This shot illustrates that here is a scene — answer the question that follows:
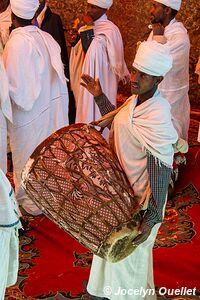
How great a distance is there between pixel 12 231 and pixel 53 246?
1.67 m

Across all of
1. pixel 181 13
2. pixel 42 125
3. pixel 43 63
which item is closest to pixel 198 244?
pixel 42 125

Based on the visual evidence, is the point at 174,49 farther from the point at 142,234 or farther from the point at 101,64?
the point at 142,234

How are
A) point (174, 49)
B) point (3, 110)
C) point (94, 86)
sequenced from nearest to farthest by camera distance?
point (94, 86) → point (3, 110) → point (174, 49)

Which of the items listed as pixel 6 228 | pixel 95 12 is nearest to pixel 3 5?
pixel 95 12

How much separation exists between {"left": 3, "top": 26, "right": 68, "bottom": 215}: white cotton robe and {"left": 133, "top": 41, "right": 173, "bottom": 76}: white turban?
1467 millimetres

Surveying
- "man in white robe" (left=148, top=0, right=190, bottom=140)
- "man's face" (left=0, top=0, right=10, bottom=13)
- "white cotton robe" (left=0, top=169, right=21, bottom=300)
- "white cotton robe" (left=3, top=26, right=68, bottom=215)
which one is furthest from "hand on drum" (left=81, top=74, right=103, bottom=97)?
"man's face" (left=0, top=0, right=10, bottom=13)

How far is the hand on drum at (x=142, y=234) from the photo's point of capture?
301 centimetres

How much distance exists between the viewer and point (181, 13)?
7.23 m

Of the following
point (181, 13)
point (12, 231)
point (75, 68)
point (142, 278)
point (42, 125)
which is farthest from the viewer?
point (181, 13)

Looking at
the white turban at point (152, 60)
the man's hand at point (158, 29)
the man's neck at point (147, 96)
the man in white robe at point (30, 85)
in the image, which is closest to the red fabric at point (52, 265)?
the man in white robe at point (30, 85)

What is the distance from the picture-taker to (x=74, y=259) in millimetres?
4199

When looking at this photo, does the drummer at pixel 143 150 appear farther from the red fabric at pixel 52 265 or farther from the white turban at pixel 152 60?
the red fabric at pixel 52 265

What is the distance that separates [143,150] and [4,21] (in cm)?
335

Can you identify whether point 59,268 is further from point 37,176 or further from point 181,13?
point 181,13
